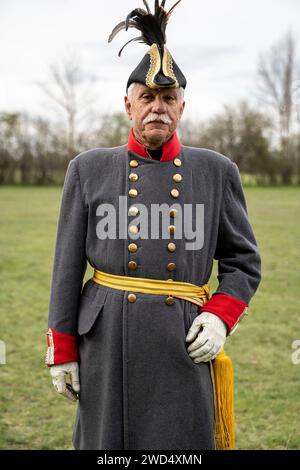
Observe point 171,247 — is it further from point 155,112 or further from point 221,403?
point 221,403

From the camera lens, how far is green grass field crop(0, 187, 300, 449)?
3822 mm

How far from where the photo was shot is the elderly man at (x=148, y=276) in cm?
223

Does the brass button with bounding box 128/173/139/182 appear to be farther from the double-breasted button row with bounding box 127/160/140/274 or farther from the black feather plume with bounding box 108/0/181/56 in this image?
the black feather plume with bounding box 108/0/181/56

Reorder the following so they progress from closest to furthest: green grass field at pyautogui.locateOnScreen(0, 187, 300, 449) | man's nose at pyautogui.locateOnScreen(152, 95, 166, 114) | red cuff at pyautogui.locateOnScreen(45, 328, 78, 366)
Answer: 1. man's nose at pyautogui.locateOnScreen(152, 95, 166, 114)
2. red cuff at pyautogui.locateOnScreen(45, 328, 78, 366)
3. green grass field at pyautogui.locateOnScreen(0, 187, 300, 449)

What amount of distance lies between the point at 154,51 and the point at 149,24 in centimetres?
11

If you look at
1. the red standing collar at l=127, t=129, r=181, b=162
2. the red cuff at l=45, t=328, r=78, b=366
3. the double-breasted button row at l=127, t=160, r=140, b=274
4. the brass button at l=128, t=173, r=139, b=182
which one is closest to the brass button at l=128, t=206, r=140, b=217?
the double-breasted button row at l=127, t=160, r=140, b=274

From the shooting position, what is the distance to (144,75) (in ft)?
7.32

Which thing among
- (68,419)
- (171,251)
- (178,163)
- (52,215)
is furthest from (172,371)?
(52,215)

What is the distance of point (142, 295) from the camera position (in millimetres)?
2248

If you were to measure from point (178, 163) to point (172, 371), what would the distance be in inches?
32.1

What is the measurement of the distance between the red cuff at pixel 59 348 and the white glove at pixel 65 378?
3 centimetres

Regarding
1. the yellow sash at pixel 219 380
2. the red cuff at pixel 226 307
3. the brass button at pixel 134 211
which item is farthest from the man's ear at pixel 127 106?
the red cuff at pixel 226 307

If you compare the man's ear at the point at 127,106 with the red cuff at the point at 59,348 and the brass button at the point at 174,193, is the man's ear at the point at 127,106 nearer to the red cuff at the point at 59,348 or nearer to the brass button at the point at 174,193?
the brass button at the point at 174,193
